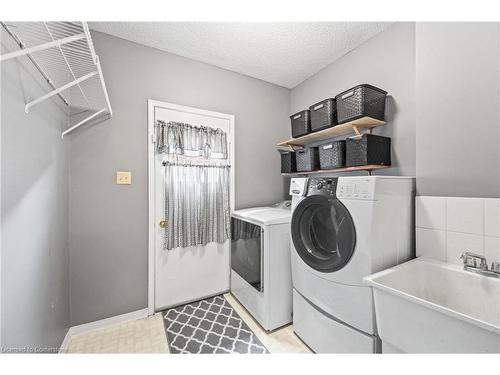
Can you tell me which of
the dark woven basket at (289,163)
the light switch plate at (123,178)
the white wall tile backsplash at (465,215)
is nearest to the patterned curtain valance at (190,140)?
the light switch plate at (123,178)

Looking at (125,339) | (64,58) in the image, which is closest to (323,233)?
(125,339)

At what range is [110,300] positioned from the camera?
1763 millimetres

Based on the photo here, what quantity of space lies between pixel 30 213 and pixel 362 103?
7.34 ft

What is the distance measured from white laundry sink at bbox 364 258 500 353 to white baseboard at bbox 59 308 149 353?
77.2 inches

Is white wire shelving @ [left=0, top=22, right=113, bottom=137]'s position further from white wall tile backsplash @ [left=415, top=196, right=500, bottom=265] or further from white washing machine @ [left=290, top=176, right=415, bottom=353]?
white wall tile backsplash @ [left=415, top=196, right=500, bottom=265]

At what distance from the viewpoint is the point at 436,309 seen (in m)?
0.77

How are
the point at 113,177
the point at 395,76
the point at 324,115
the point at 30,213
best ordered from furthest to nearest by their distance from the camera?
the point at 324,115 → the point at 113,177 → the point at 395,76 → the point at 30,213

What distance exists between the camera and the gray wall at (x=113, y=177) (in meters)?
1.66

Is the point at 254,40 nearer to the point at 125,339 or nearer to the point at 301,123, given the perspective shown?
the point at 301,123

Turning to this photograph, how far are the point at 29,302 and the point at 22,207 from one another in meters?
0.49

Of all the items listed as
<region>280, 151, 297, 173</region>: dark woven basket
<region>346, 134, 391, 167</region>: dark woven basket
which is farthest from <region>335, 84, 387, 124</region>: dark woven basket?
<region>280, 151, 297, 173</region>: dark woven basket

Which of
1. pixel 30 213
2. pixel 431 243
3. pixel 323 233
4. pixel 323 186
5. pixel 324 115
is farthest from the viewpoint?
pixel 324 115

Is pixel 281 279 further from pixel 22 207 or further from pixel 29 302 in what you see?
pixel 22 207

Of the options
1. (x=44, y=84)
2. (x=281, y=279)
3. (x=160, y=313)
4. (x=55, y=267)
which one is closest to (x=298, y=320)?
(x=281, y=279)
